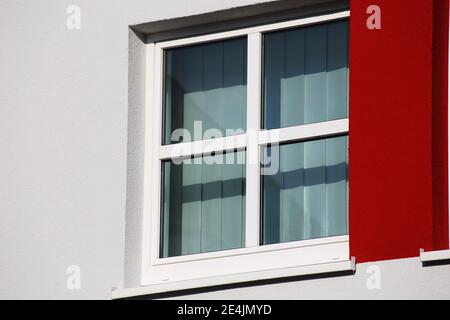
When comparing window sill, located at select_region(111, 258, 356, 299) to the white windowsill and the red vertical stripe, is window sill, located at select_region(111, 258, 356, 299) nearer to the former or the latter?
the red vertical stripe

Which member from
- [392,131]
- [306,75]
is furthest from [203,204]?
[392,131]

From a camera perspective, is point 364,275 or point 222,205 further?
point 222,205

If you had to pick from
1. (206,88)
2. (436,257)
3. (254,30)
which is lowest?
(436,257)

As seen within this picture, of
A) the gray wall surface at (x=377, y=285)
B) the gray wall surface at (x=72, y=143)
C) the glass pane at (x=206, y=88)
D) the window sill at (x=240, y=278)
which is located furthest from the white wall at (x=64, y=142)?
the gray wall surface at (x=377, y=285)

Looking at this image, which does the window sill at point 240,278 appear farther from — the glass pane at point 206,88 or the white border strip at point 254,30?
the white border strip at point 254,30

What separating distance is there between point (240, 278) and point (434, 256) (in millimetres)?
1138

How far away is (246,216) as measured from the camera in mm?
9875

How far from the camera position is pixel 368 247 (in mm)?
9297

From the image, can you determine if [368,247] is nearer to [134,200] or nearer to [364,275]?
[364,275]

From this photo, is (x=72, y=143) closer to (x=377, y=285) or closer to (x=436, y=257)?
(x=377, y=285)

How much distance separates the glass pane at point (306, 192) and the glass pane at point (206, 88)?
39 cm

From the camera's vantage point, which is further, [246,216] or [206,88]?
[206,88]
